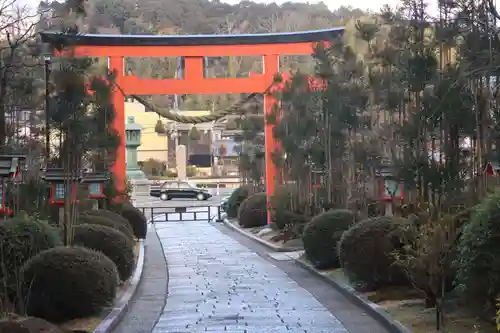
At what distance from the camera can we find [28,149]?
81.2 feet

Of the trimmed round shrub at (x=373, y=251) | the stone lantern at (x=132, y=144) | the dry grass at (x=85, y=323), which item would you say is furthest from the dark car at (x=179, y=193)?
the dry grass at (x=85, y=323)

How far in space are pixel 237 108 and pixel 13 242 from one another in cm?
2257

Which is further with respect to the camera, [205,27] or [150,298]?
[205,27]

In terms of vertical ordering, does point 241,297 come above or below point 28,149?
below

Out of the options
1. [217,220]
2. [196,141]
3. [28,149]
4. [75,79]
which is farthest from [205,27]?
[75,79]

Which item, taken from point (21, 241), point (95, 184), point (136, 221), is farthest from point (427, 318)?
point (136, 221)

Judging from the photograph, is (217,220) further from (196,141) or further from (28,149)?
(196,141)

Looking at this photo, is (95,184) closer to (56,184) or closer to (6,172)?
(56,184)

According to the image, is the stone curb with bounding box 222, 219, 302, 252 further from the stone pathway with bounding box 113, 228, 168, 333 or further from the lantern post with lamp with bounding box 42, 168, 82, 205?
the lantern post with lamp with bounding box 42, 168, 82, 205

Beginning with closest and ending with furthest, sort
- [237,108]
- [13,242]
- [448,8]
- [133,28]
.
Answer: [13,242] < [448,8] < [237,108] < [133,28]

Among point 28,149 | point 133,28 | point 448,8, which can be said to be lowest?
point 28,149

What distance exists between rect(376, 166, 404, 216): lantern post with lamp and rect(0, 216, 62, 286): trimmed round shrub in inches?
307

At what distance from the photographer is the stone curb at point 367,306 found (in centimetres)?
1040

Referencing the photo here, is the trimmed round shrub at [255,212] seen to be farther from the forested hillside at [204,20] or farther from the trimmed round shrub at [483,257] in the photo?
the forested hillside at [204,20]
